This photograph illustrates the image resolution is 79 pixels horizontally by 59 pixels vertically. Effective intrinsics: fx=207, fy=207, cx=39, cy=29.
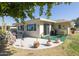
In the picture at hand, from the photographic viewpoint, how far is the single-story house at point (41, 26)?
27.4 ft

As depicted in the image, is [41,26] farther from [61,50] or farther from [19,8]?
[19,8]

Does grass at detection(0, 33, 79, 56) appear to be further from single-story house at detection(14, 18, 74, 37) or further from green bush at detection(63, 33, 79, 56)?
single-story house at detection(14, 18, 74, 37)

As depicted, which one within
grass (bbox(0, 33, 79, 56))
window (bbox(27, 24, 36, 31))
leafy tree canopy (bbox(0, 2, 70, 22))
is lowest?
grass (bbox(0, 33, 79, 56))

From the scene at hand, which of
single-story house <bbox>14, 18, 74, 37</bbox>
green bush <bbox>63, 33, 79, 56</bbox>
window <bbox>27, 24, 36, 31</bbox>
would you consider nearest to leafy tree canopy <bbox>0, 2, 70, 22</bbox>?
single-story house <bbox>14, 18, 74, 37</bbox>

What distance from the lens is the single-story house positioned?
8359mm

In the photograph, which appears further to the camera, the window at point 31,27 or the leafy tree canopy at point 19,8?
the window at point 31,27

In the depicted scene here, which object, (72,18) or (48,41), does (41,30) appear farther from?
(72,18)

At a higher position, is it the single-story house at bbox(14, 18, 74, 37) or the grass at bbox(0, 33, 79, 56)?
the single-story house at bbox(14, 18, 74, 37)

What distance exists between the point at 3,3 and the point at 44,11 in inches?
61.9

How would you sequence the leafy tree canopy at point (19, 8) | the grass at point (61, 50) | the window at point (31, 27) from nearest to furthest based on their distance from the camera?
the leafy tree canopy at point (19, 8) < the grass at point (61, 50) < the window at point (31, 27)

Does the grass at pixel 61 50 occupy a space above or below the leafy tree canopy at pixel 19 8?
below

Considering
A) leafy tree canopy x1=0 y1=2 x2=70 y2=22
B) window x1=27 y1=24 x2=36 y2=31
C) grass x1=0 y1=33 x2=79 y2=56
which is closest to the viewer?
leafy tree canopy x1=0 y1=2 x2=70 y2=22

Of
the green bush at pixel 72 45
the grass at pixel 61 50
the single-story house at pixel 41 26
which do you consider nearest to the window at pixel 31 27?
the single-story house at pixel 41 26

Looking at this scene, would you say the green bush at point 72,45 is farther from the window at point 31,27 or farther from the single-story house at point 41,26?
the window at point 31,27
